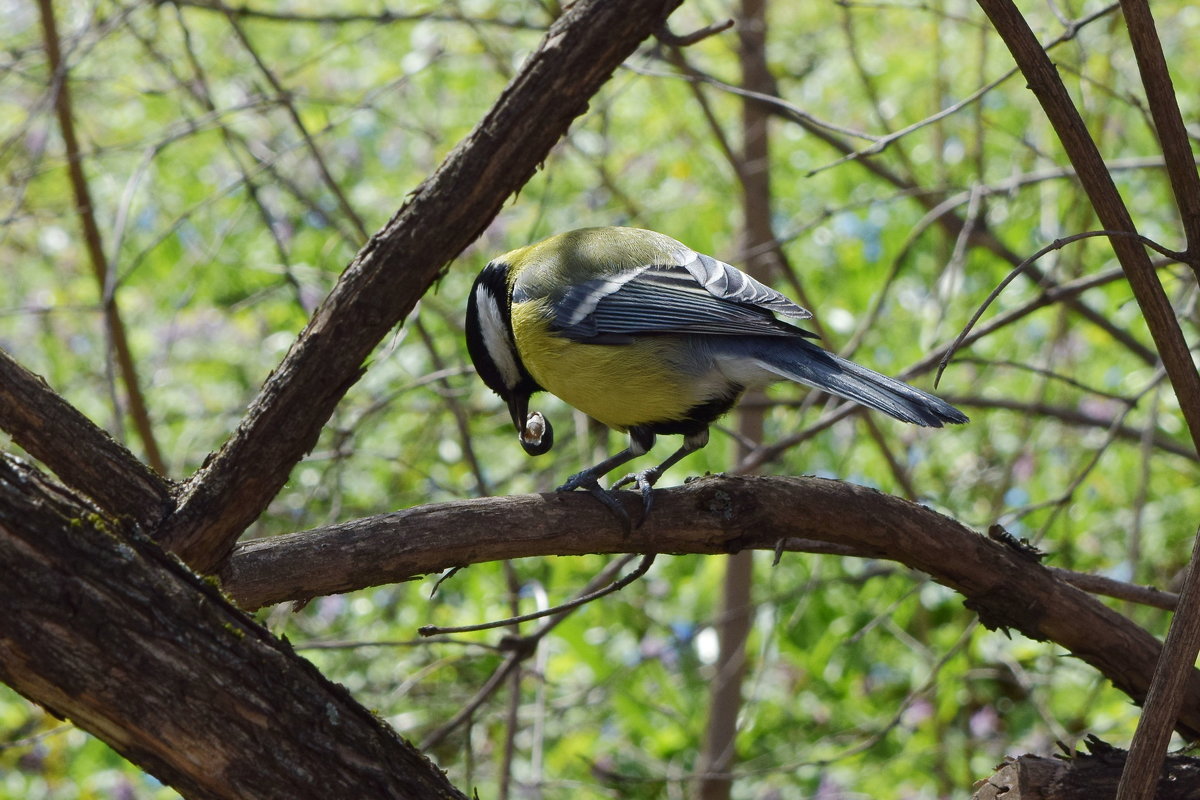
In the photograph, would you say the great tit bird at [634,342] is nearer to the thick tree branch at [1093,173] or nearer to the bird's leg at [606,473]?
the bird's leg at [606,473]

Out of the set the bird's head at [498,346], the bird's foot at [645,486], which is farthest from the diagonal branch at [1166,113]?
the bird's head at [498,346]

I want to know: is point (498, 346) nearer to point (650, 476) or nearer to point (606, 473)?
point (606, 473)

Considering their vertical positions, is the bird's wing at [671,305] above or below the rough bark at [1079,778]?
above

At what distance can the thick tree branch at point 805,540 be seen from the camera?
6.33ft

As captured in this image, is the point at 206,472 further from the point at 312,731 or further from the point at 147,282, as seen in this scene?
the point at 147,282

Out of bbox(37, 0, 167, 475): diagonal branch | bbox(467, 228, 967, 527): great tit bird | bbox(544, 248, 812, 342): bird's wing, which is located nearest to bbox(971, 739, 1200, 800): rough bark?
bbox(467, 228, 967, 527): great tit bird

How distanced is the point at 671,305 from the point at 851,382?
2.03 ft

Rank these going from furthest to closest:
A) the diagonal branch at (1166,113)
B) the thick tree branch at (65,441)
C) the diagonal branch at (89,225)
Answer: the diagonal branch at (89,225)
the thick tree branch at (65,441)
the diagonal branch at (1166,113)

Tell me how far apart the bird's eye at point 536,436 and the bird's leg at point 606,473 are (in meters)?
0.10

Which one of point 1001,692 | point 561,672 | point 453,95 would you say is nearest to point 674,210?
point 453,95

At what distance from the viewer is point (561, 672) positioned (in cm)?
457

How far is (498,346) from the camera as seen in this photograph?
302 centimetres

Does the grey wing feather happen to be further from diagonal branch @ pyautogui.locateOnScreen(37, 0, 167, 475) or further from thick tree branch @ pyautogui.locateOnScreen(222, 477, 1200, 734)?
diagonal branch @ pyautogui.locateOnScreen(37, 0, 167, 475)

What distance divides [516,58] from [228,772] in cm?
435
